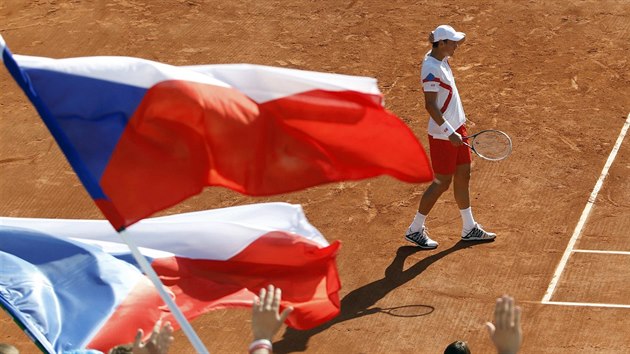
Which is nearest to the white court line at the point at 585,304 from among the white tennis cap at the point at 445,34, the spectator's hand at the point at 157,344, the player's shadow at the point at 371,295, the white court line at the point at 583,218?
the white court line at the point at 583,218

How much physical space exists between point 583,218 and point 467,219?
4.33 feet

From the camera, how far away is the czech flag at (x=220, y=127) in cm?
700

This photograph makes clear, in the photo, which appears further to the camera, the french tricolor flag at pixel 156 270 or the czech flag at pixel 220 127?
the french tricolor flag at pixel 156 270

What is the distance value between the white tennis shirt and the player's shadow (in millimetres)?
1275

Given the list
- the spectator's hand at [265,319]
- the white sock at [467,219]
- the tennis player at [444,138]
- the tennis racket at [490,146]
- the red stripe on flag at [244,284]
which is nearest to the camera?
the spectator's hand at [265,319]

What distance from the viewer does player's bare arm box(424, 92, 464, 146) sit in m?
11.3

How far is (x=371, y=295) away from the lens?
1141cm

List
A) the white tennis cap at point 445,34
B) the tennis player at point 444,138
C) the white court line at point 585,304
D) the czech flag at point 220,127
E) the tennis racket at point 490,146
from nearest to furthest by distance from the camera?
the czech flag at point 220,127
the white court line at point 585,304
the white tennis cap at point 445,34
the tennis player at point 444,138
the tennis racket at point 490,146

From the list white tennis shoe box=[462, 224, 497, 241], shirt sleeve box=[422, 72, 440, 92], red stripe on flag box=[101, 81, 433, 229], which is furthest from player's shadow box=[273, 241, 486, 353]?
red stripe on flag box=[101, 81, 433, 229]

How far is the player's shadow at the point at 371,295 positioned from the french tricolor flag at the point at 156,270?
2.79 metres

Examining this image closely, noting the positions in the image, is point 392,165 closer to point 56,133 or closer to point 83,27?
point 56,133

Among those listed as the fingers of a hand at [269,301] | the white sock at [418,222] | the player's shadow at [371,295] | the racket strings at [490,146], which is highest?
the fingers of a hand at [269,301]

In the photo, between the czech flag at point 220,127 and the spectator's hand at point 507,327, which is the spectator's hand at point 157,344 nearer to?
the czech flag at point 220,127

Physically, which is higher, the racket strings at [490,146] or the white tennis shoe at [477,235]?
the racket strings at [490,146]
